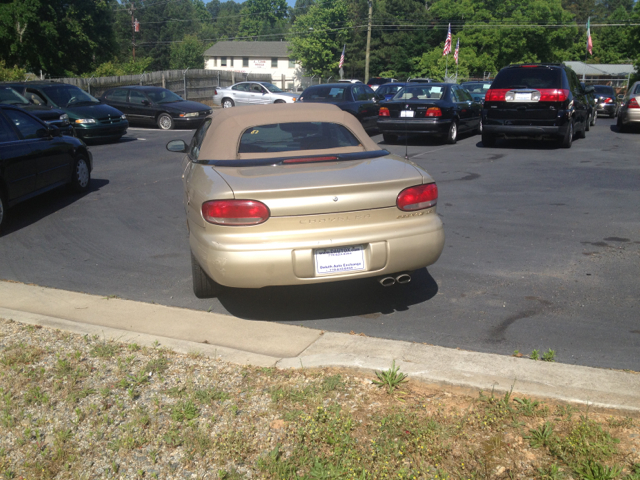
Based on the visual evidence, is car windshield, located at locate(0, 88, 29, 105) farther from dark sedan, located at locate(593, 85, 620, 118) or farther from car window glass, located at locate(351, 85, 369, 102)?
dark sedan, located at locate(593, 85, 620, 118)

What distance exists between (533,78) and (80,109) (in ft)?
39.5

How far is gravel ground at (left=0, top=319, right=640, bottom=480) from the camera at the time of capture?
288 centimetres

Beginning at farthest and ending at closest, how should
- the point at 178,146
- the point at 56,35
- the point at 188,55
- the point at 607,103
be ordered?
the point at 188,55
the point at 56,35
the point at 607,103
the point at 178,146

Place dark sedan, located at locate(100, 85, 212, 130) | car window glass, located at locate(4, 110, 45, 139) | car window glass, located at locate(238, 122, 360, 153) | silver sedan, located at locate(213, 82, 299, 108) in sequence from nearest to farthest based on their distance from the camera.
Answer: car window glass, located at locate(238, 122, 360, 153), car window glass, located at locate(4, 110, 45, 139), dark sedan, located at locate(100, 85, 212, 130), silver sedan, located at locate(213, 82, 299, 108)

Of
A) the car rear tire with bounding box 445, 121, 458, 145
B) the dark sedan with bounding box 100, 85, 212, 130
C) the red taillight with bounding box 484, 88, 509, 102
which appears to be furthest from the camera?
the dark sedan with bounding box 100, 85, 212, 130

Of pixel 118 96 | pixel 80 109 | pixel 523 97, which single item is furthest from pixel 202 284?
pixel 118 96

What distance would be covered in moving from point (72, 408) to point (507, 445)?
2341 mm

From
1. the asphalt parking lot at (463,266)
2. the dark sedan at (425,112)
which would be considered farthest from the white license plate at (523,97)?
the asphalt parking lot at (463,266)

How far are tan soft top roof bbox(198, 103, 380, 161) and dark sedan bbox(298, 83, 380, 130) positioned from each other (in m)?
11.5

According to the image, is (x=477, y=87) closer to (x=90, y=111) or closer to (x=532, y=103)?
(x=532, y=103)

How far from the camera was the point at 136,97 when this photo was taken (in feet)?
72.1

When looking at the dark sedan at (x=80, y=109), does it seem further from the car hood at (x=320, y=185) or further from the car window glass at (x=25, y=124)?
the car hood at (x=320, y=185)

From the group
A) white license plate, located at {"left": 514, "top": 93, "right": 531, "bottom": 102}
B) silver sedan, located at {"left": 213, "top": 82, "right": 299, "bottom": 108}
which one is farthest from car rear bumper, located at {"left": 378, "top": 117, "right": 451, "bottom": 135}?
silver sedan, located at {"left": 213, "top": 82, "right": 299, "bottom": 108}

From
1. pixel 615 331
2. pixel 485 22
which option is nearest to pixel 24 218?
pixel 615 331
